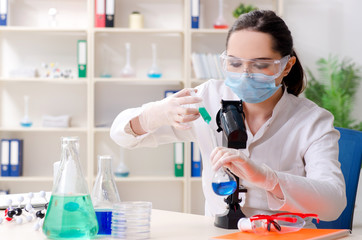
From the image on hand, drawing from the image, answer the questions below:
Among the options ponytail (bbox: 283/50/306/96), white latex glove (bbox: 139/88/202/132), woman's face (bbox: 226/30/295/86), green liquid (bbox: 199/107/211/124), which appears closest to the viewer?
green liquid (bbox: 199/107/211/124)

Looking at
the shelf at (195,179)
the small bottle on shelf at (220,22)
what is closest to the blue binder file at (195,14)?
the small bottle on shelf at (220,22)

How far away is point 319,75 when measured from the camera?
439cm

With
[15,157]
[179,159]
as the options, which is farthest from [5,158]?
[179,159]

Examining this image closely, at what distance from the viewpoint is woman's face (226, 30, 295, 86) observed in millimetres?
1761

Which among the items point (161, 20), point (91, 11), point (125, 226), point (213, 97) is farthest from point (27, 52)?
point (125, 226)

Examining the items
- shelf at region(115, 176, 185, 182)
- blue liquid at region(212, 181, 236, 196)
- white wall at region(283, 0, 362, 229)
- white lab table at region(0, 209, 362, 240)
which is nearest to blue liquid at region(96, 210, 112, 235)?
white lab table at region(0, 209, 362, 240)

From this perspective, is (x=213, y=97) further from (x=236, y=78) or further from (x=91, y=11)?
(x=91, y=11)

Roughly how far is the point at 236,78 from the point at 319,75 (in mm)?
2753

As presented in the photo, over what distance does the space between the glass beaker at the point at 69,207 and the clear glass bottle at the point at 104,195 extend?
6 cm

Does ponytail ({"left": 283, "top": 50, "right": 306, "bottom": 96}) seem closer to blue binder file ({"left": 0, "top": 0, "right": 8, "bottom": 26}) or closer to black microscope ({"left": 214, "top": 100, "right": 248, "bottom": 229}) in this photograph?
black microscope ({"left": 214, "top": 100, "right": 248, "bottom": 229})

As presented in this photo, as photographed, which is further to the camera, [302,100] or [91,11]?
[91,11]

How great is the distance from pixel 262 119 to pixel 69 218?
0.82 m

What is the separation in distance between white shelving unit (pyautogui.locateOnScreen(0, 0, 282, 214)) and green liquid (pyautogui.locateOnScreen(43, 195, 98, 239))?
3.00 m

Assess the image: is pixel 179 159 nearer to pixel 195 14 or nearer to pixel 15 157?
pixel 195 14
